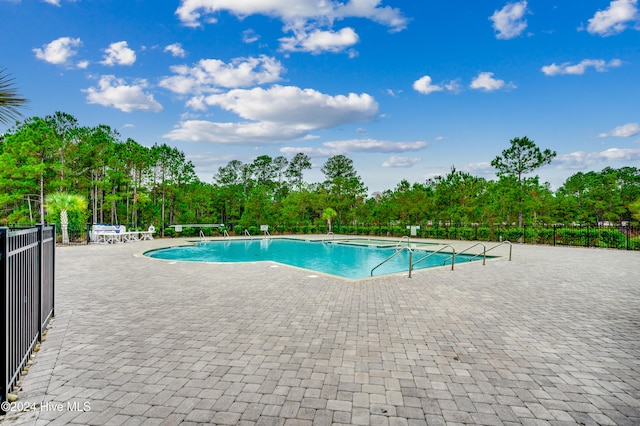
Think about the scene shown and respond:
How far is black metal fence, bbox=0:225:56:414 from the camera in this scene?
238 cm

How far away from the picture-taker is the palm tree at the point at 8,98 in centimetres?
207

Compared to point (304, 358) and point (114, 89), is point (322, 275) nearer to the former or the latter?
point (304, 358)

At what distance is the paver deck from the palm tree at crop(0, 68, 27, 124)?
6.90 feet

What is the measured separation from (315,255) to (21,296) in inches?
544

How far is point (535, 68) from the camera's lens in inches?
653

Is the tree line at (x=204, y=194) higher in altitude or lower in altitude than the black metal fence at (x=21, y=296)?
higher

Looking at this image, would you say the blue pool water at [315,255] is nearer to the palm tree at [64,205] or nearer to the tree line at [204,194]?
the palm tree at [64,205]

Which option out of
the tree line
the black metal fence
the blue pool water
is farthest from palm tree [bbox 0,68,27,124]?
the tree line

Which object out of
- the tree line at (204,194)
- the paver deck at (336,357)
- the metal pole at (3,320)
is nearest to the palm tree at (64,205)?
the tree line at (204,194)

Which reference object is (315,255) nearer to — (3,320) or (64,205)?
(64,205)

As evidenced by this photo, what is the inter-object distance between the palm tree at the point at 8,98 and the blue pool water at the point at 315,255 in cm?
1030

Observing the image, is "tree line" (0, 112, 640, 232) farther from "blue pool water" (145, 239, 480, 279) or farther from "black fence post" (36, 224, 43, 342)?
"black fence post" (36, 224, 43, 342)

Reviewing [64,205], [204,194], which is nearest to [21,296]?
[64,205]

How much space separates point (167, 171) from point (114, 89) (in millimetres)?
8316
